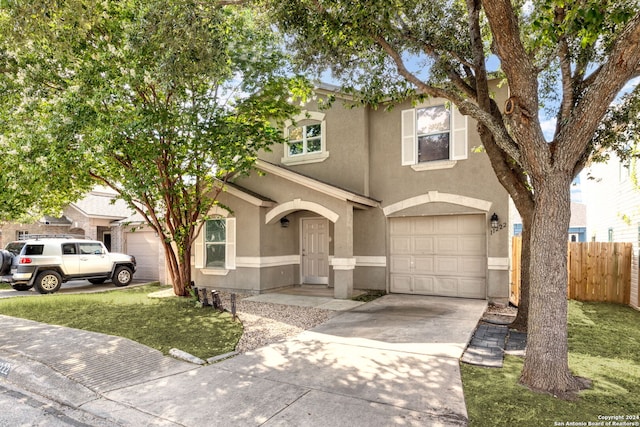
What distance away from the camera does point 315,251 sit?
41.7ft

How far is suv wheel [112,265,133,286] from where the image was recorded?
1422 centimetres

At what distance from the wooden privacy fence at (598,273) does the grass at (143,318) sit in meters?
7.75

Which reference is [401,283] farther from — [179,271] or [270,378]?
[270,378]

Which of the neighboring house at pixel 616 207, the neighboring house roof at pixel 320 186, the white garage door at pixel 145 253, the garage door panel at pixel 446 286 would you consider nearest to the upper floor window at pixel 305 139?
the neighboring house roof at pixel 320 186

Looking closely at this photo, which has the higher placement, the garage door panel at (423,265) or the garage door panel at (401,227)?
the garage door panel at (401,227)

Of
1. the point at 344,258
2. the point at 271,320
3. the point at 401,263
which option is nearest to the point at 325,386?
the point at 271,320

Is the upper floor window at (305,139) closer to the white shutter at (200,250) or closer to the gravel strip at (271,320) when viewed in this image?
the white shutter at (200,250)

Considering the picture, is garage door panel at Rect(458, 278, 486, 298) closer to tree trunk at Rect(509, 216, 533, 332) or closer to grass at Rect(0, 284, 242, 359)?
tree trunk at Rect(509, 216, 533, 332)

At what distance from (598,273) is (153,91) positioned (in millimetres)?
12921

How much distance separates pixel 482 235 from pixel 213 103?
815 centimetres

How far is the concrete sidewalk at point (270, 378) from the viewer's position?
12.7ft

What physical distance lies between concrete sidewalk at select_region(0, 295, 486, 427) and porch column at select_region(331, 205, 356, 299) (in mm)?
2946

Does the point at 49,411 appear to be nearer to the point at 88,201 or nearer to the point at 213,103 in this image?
the point at 213,103

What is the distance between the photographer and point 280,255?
12.2m
